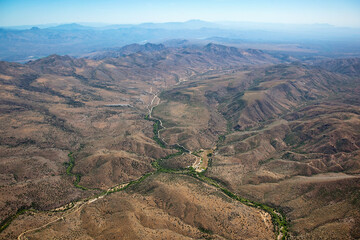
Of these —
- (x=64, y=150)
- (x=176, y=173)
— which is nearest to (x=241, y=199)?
(x=176, y=173)

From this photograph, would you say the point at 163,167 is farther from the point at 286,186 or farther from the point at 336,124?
the point at 336,124

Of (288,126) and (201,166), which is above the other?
(288,126)

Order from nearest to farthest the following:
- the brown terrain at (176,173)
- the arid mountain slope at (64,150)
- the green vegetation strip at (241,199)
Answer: the brown terrain at (176,173)
the green vegetation strip at (241,199)
the arid mountain slope at (64,150)

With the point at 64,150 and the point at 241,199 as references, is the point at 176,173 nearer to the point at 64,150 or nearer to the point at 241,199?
the point at 241,199

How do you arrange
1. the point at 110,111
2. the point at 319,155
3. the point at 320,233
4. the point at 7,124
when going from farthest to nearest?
the point at 110,111 < the point at 7,124 < the point at 319,155 < the point at 320,233

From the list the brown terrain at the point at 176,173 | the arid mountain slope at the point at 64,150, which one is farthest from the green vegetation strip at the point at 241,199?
the arid mountain slope at the point at 64,150

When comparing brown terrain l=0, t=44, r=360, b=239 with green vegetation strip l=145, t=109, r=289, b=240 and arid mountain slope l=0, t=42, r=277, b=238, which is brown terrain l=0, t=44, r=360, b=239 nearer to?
arid mountain slope l=0, t=42, r=277, b=238

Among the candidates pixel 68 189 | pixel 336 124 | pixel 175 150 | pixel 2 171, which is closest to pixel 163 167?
pixel 175 150

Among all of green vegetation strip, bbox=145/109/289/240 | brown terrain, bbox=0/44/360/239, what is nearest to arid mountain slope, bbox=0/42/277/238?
brown terrain, bbox=0/44/360/239

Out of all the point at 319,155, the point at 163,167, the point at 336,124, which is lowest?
the point at 163,167

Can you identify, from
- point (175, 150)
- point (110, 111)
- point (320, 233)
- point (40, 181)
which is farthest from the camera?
point (110, 111)

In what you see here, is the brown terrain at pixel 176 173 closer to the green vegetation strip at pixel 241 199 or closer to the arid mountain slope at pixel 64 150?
the arid mountain slope at pixel 64 150
